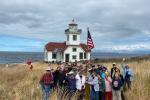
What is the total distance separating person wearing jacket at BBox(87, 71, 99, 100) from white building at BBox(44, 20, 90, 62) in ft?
134

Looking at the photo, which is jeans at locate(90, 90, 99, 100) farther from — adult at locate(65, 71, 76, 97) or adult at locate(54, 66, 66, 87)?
adult at locate(54, 66, 66, 87)

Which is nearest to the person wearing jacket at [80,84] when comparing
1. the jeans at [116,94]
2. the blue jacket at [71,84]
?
the blue jacket at [71,84]

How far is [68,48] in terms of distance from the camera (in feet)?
182

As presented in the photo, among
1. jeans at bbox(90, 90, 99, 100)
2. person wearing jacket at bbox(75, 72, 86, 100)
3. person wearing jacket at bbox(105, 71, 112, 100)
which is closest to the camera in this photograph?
person wearing jacket at bbox(105, 71, 112, 100)

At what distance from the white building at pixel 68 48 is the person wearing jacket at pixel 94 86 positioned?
134ft

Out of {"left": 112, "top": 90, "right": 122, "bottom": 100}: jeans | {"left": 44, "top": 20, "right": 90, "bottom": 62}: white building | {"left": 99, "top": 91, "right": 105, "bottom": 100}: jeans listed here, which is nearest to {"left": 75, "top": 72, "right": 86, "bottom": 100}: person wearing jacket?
{"left": 99, "top": 91, "right": 105, "bottom": 100}: jeans

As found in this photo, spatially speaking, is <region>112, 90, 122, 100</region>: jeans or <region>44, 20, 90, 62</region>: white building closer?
<region>112, 90, 122, 100</region>: jeans

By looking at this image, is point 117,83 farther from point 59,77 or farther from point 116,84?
point 59,77

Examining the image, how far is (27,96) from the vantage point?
43.4ft

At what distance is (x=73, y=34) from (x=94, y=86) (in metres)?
41.6

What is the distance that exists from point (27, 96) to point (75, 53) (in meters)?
42.7

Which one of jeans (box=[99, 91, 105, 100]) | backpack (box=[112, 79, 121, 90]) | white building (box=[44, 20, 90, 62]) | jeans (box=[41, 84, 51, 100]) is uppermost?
white building (box=[44, 20, 90, 62])

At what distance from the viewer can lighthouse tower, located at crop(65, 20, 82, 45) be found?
55.5m

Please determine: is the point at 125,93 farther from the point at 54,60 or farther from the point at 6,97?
the point at 54,60
